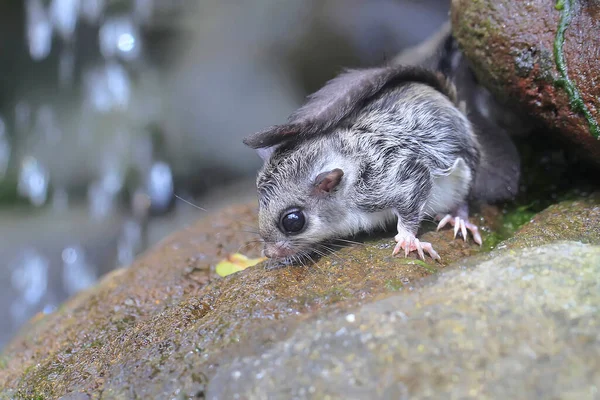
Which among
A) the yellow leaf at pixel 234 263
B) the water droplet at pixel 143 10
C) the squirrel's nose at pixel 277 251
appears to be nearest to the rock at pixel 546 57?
the squirrel's nose at pixel 277 251

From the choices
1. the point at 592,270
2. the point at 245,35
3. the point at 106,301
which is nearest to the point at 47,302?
the point at 106,301

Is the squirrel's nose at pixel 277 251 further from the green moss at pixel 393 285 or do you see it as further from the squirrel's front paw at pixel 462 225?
the squirrel's front paw at pixel 462 225

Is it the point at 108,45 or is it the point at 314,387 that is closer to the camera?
the point at 314,387

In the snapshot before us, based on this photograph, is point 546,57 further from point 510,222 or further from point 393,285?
point 393,285

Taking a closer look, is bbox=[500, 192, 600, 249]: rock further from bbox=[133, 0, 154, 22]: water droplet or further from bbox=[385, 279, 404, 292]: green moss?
bbox=[133, 0, 154, 22]: water droplet

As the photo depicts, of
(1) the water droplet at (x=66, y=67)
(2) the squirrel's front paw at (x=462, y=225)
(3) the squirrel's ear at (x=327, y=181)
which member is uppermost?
(3) the squirrel's ear at (x=327, y=181)

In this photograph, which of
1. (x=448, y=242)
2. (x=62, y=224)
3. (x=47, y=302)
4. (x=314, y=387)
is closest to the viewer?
(x=314, y=387)

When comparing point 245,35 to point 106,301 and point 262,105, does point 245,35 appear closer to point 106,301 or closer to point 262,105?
point 262,105
